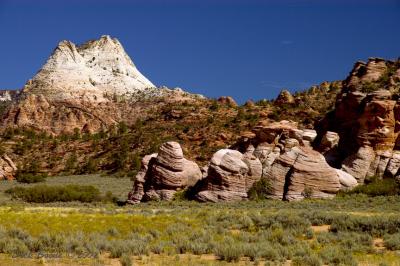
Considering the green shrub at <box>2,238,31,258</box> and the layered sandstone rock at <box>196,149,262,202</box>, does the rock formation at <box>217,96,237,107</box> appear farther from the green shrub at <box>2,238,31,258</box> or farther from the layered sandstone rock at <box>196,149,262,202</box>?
the green shrub at <box>2,238,31,258</box>

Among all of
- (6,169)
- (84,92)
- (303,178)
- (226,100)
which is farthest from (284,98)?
(84,92)

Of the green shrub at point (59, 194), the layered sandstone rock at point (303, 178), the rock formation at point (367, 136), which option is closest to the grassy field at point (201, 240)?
the layered sandstone rock at point (303, 178)

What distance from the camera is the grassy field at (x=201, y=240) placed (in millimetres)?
14930

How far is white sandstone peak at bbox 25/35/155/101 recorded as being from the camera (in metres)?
114

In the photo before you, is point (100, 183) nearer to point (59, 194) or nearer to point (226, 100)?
point (59, 194)

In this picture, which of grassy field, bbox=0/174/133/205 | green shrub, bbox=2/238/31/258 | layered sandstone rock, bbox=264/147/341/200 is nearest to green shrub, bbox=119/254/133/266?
green shrub, bbox=2/238/31/258

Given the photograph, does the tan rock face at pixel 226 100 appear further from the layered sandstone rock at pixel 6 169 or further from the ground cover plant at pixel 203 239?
the ground cover plant at pixel 203 239

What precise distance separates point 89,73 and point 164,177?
91.7 m

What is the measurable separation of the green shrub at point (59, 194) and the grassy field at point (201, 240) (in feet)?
53.0

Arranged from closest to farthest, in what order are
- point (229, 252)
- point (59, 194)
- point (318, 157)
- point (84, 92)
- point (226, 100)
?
point (229, 252) < point (318, 157) < point (59, 194) < point (226, 100) < point (84, 92)

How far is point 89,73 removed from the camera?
125 m

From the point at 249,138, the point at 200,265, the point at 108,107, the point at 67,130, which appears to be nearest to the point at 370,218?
the point at 200,265

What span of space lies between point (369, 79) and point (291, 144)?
77.9 ft

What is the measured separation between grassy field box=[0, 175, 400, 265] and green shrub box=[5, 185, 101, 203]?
16.2 meters
